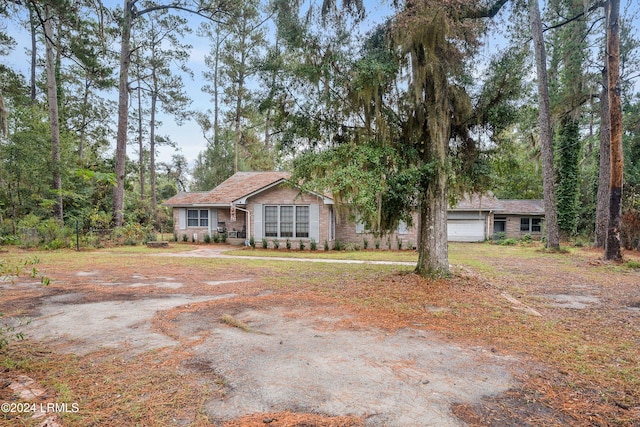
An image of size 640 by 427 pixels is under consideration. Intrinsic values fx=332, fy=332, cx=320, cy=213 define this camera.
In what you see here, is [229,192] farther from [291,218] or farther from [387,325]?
[387,325]

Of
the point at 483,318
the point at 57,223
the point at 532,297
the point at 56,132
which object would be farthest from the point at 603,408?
the point at 56,132

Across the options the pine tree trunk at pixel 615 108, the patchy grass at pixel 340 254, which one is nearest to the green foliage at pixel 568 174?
the pine tree trunk at pixel 615 108

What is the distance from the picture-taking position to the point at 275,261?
12203 millimetres

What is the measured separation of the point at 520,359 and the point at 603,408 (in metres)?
0.96

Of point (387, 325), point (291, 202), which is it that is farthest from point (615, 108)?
point (291, 202)

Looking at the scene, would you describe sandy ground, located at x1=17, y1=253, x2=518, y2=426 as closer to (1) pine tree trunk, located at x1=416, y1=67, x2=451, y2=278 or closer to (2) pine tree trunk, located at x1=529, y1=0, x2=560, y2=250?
(1) pine tree trunk, located at x1=416, y1=67, x2=451, y2=278

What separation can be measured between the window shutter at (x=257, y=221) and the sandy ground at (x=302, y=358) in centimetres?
1134

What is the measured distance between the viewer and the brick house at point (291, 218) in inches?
651

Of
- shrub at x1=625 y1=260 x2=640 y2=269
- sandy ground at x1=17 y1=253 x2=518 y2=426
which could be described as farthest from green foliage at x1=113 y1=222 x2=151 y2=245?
shrub at x1=625 y1=260 x2=640 y2=269

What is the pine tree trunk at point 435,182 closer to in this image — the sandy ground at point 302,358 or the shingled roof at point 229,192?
the sandy ground at point 302,358

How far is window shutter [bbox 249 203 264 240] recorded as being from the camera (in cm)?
1714

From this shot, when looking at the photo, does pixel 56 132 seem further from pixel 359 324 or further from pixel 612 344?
pixel 612 344

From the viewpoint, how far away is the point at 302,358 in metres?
3.54

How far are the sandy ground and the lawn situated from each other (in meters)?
0.13
